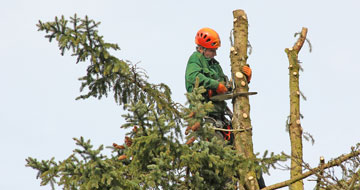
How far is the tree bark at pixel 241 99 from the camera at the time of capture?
929 centimetres

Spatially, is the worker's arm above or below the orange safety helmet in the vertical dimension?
below

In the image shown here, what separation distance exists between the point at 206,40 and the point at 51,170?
11.6 feet

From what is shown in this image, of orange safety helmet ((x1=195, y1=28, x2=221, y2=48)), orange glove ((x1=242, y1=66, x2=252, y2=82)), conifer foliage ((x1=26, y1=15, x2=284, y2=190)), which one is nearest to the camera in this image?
conifer foliage ((x1=26, y1=15, x2=284, y2=190))

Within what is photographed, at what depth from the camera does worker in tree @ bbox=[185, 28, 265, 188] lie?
9492 mm

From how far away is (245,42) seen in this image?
9945 millimetres

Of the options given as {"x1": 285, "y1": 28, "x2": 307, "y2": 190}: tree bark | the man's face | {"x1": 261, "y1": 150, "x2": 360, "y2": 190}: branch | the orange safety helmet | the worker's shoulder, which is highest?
the orange safety helmet

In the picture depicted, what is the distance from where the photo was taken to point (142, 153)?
305 inches

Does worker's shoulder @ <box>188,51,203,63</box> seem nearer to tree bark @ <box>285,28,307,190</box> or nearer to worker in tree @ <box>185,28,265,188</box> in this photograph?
worker in tree @ <box>185,28,265,188</box>

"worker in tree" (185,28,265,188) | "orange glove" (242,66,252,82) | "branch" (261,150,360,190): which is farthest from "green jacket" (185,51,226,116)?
"branch" (261,150,360,190)

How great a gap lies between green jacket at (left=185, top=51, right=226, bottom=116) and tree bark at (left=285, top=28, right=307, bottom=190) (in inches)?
38.8

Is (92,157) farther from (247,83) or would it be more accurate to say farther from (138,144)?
(247,83)

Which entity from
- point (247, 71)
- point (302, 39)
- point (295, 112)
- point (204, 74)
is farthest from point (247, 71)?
point (302, 39)

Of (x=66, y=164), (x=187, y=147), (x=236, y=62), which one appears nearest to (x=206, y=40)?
(x=236, y=62)

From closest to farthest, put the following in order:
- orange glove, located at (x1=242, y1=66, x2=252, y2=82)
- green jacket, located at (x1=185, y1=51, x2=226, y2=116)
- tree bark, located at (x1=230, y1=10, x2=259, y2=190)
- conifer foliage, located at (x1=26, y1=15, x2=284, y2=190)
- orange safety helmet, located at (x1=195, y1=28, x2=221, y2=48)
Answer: conifer foliage, located at (x1=26, y1=15, x2=284, y2=190) < tree bark, located at (x1=230, y1=10, x2=259, y2=190) < green jacket, located at (x1=185, y1=51, x2=226, y2=116) < orange glove, located at (x1=242, y1=66, x2=252, y2=82) < orange safety helmet, located at (x1=195, y1=28, x2=221, y2=48)
